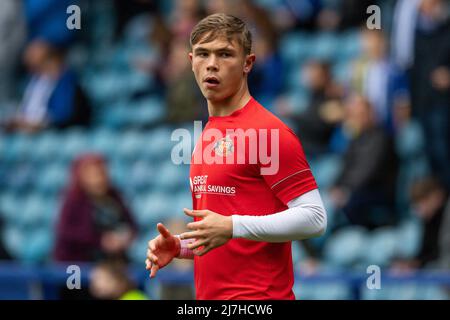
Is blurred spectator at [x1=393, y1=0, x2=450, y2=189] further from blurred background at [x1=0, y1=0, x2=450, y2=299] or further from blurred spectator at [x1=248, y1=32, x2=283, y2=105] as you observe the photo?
blurred spectator at [x1=248, y1=32, x2=283, y2=105]

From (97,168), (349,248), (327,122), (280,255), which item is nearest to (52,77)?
(97,168)

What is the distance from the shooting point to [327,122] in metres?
11.0

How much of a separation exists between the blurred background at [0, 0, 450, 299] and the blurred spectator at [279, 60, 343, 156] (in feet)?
0.05

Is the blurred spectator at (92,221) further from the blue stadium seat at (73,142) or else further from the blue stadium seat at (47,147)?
the blue stadium seat at (47,147)

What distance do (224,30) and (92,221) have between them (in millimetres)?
5629

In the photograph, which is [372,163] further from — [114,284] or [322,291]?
[114,284]

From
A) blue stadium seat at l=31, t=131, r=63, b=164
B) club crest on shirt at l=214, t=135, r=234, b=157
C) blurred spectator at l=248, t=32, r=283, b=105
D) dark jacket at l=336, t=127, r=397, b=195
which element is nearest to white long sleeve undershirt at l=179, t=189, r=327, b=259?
club crest on shirt at l=214, t=135, r=234, b=157

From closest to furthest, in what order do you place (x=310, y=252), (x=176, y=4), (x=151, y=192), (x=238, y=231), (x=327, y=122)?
(x=238, y=231), (x=310, y=252), (x=327, y=122), (x=151, y=192), (x=176, y=4)

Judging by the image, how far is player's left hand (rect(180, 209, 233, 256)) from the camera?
4.66 m

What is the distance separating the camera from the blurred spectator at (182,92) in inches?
464

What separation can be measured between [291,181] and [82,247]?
5842mm

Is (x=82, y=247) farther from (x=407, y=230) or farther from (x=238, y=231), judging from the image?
Result: (x=238, y=231)

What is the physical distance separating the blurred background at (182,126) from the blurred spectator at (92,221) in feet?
0.04

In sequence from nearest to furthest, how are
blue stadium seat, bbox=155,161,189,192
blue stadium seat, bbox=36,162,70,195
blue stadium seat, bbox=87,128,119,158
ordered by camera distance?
blue stadium seat, bbox=155,161,189,192 < blue stadium seat, bbox=87,128,119,158 < blue stadium seat, bbox=36,162,70,195
